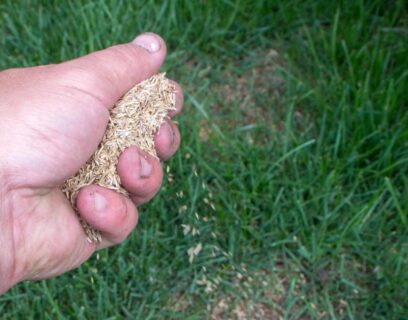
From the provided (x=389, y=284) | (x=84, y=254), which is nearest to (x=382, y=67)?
(x=389, y=284)

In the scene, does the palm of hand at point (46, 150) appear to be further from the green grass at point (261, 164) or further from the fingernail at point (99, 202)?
the green grass at point (261, 164)

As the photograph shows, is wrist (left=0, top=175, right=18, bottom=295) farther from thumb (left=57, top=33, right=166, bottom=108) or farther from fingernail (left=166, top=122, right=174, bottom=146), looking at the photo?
fingernail (left=166, top=122, right=174, bottom=146)

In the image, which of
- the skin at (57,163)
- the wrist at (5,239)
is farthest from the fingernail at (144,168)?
the wrist at (5,239)

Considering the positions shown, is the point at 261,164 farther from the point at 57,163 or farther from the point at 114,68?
the point at 57,163

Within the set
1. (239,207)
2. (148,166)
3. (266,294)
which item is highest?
(148,166)

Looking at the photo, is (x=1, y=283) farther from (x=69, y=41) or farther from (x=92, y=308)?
(x=69, y=41)

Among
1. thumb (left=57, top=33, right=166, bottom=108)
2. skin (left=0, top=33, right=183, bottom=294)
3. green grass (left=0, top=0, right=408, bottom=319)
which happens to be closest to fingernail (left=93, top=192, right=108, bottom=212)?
skin (left=0, top=33, right=183, bottom=294)
